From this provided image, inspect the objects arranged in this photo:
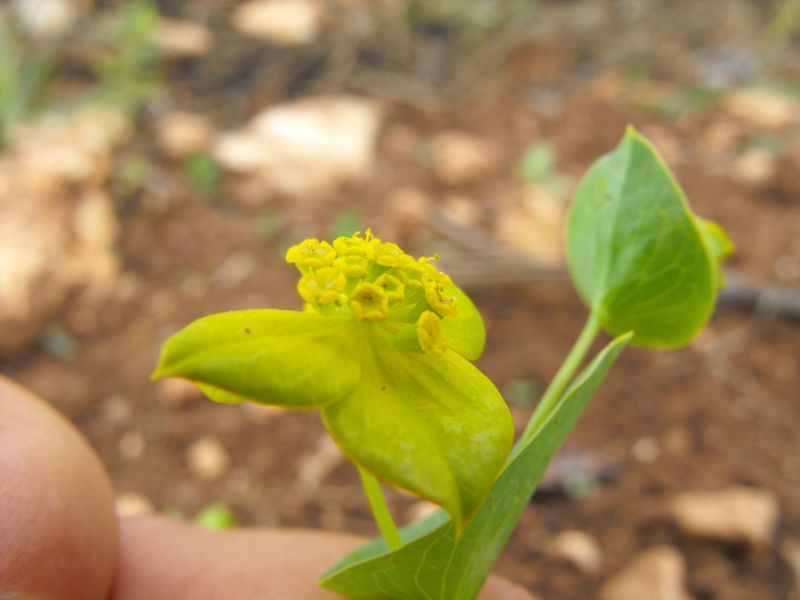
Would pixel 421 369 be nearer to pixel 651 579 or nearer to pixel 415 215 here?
pixel 651 579

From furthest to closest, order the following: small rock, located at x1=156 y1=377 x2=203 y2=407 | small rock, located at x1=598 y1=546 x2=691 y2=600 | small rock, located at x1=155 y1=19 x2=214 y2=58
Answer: small rock, located at x1=155 y1=19 x2=214 y2=58, small rock, located at x1=156 y1=377 x2=203 y2=407, small rock, located at x1=598 y1=546 x2=691 y2=600

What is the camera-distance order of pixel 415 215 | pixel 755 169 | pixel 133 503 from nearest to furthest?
pixel 133 503 < pixel 415 215 < pixel 755 169

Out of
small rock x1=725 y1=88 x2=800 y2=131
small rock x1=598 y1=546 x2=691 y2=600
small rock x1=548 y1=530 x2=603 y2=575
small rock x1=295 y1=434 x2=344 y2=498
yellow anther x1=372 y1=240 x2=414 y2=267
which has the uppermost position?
yellow anther x1=372 y1=240 x2=414 y2=267

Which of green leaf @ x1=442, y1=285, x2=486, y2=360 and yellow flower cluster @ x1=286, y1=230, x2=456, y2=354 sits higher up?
yellow flower cluster @ x1=286, y1=230, x2=456, y2=354

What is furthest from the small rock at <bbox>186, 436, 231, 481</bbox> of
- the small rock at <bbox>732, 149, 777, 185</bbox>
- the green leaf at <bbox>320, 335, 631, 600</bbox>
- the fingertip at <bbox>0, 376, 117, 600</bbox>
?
the small rock at <bbox>732, 149, 777, 185</bbox>

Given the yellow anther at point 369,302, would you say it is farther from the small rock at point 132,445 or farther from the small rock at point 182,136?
the small rock at point 182,136

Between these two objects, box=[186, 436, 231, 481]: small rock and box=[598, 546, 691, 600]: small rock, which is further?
box=[186, 436, 231, 481]: small rock

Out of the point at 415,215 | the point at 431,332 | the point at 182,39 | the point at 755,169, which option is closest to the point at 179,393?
the point at 415,215

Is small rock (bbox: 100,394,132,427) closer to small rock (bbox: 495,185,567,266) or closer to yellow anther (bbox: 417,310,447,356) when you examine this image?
small rock (bbox: 495,185,567,266)
